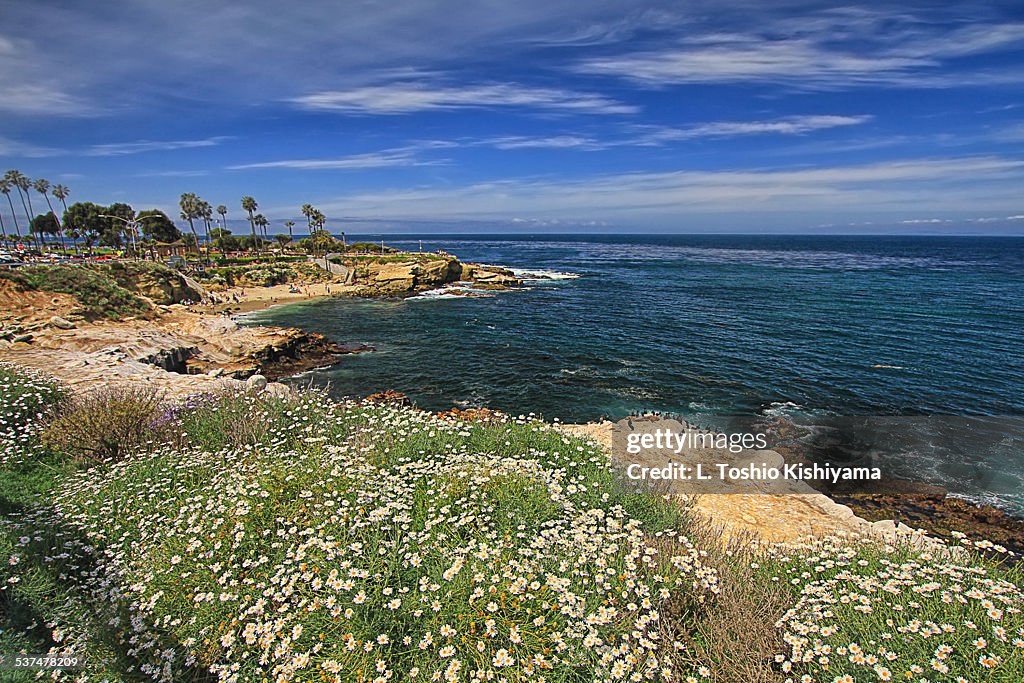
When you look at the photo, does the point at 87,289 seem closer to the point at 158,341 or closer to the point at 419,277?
the point at 158,341

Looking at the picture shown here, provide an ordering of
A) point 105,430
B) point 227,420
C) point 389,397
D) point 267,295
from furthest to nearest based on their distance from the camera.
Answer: point 267,295 → point 389,397 → point 227,420 → point 105,430

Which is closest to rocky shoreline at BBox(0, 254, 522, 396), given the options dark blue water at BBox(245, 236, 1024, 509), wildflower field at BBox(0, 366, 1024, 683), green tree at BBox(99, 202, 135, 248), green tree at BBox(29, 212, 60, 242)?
dark blue water at BBox(245, 236, 1024, 509)

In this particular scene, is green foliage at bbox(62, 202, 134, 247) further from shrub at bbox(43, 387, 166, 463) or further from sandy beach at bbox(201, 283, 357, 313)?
shrub at bbox(43, 387, 166, 463)

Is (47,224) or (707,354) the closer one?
(707,354)

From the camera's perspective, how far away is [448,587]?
4.29 m

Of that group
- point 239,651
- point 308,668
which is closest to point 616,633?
point 308,668

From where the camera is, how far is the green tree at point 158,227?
77375 millimetres

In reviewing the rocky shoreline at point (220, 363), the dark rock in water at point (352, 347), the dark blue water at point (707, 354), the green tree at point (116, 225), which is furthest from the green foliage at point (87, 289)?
the green tree at point (116, 225)

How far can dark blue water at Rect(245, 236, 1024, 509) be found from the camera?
20453 mm

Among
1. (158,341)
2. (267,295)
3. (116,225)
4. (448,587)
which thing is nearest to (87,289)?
(158,341)

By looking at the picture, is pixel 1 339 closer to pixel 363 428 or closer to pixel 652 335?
pixel 363 428

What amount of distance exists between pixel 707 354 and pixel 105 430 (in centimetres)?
2678

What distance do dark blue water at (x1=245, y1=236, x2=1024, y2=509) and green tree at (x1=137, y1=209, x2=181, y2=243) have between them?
165ft

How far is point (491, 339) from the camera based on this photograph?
32594 mm
